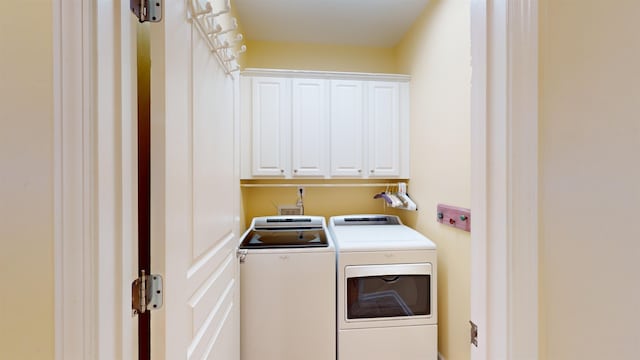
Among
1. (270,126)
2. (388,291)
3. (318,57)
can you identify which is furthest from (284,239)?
(318,57)

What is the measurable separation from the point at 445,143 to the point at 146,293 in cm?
187

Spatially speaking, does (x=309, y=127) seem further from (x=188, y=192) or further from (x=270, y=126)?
(x=188, y=192)

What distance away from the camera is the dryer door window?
1880mm

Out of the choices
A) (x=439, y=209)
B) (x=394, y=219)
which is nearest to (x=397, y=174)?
(x=394, y=219)

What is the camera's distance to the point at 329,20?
235 cm

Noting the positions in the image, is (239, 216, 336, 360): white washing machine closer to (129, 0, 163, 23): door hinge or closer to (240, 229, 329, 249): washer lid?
(240, 229, 329, 249): washer lid

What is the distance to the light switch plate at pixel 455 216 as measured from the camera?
5.40ft

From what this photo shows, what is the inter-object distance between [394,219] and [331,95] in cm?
127

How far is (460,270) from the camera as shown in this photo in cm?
175
